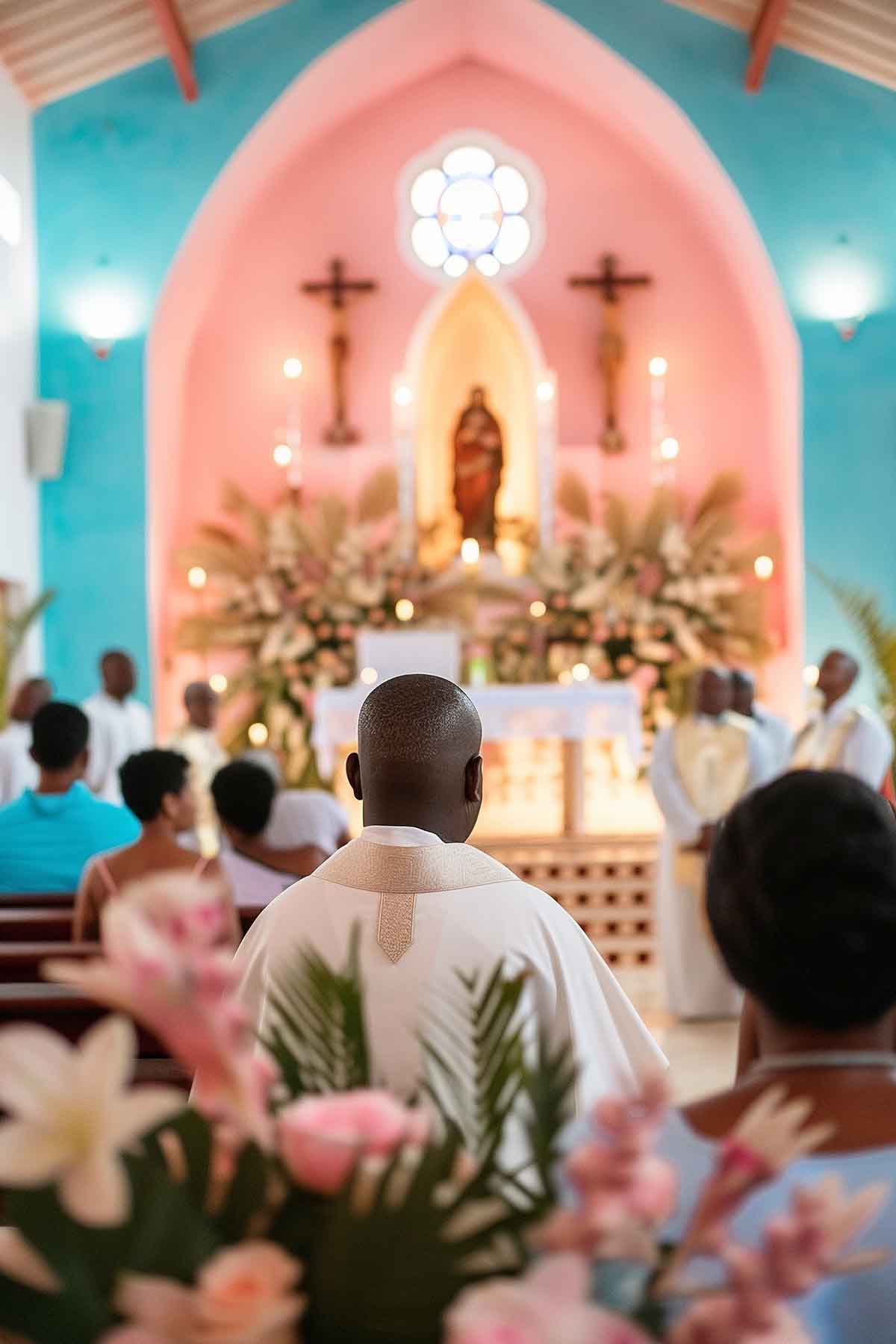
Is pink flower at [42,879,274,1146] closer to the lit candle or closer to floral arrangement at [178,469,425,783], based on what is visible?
floral arrangement at [178,469,425,783]

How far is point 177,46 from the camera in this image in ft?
36.8

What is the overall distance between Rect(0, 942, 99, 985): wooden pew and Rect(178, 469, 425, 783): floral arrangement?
7067mm

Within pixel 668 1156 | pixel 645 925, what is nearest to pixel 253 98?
pixel 645 925

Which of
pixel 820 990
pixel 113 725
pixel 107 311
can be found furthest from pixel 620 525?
pixel 820 990

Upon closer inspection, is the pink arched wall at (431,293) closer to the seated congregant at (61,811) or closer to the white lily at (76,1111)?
the seated congregant at (61,811)

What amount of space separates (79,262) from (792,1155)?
11.8m

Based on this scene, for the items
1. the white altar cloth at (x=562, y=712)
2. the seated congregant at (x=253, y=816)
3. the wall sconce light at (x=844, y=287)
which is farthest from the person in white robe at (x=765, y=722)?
the wall sconce light at (x=844, y=287)

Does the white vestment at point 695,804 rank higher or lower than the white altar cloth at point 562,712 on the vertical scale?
lower

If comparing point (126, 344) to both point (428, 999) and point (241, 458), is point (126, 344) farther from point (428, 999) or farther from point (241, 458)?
point (428, 999)

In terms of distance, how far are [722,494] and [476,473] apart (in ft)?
6.22

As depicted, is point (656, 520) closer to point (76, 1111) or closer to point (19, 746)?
point (19, 746)

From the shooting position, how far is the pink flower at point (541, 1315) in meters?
0.71

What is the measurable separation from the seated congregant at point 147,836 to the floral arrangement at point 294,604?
23.2ft

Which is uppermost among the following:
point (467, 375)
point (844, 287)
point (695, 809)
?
point (844, 287)
